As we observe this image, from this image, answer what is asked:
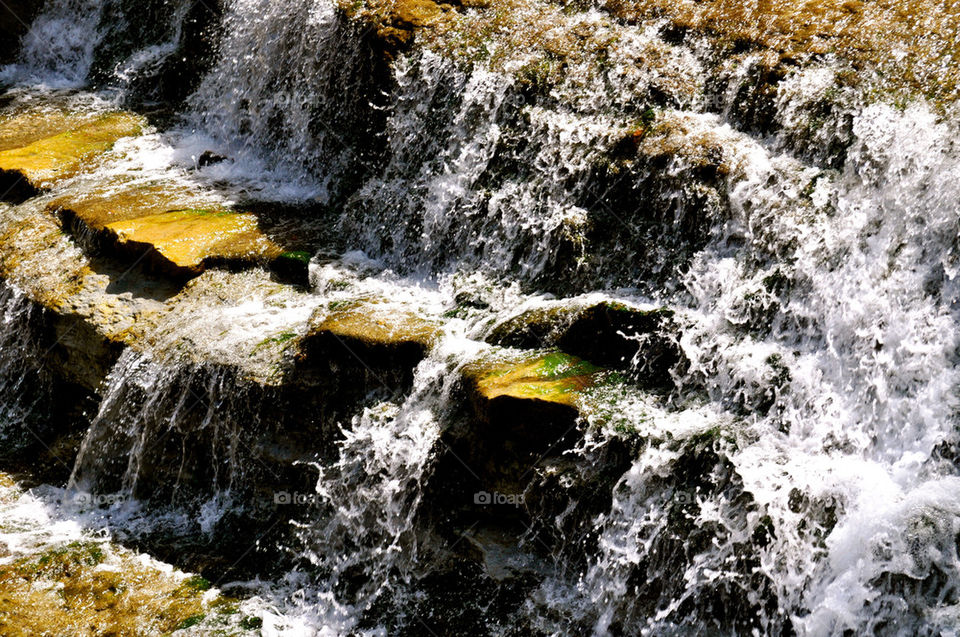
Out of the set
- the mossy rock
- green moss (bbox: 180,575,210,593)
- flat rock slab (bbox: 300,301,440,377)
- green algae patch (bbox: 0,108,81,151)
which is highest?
green algae patch (bbox: 0,108,81,151)

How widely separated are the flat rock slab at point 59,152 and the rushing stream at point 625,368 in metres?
0.37

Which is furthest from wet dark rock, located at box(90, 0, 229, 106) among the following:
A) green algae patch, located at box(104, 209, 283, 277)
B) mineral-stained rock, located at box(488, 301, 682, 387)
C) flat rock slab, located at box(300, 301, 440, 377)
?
mineral-stained rock, located at box(488, 301, 682, 387)

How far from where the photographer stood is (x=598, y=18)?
786 cm

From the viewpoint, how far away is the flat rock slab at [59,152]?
8.13 m

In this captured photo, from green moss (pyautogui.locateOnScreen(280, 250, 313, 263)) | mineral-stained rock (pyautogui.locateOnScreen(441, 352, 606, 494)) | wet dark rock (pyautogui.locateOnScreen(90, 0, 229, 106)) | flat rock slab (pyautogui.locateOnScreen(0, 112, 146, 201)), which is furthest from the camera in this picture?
wet dark rock (pyautogui.locateOnScreen(90, 0, 229, 106))

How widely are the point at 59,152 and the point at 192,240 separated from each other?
226 centimetres

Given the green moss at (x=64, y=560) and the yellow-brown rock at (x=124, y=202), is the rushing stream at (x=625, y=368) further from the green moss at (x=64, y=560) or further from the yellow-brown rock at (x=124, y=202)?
the yellow-brown rock at (x=124, y=202)

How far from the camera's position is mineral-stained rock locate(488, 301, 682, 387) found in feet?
18.3

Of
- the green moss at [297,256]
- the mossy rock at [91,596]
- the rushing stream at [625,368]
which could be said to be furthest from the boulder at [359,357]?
the mossy rock at [91,596]

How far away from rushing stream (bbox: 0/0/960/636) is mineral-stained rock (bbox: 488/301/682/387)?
3.2 inches

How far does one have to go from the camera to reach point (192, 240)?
23.4 feet

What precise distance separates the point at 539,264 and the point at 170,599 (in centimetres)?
297

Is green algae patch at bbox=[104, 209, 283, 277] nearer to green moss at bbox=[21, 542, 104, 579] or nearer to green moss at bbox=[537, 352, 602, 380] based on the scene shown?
green moss at bbox=[21, 542, 104, 579]

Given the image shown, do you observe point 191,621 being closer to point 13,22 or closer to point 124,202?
point 124,202
